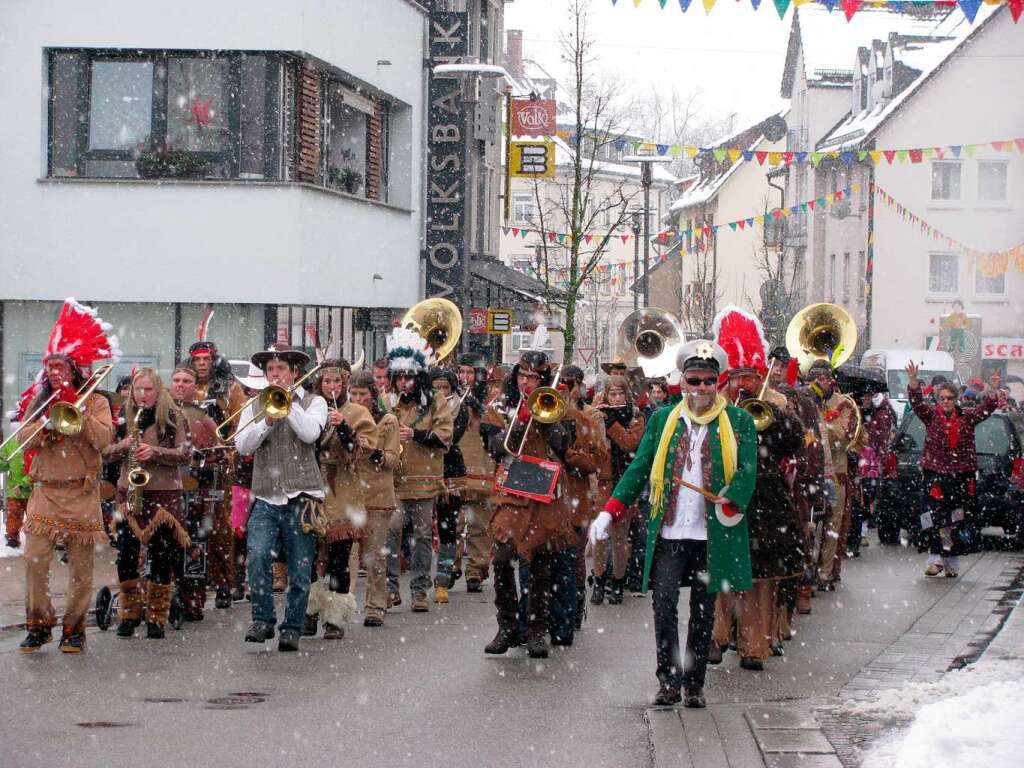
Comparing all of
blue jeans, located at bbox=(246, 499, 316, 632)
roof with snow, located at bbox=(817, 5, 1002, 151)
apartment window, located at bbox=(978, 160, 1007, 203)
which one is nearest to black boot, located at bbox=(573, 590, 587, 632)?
blue jeans, located at bbox=(246, 499, 316, 632)

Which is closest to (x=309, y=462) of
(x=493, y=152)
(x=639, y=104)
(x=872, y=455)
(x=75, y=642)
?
(x=75, y=642)

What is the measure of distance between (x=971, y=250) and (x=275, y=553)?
4209 centimetres

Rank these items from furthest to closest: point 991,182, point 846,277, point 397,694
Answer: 1. point 846,277
2. point 991,182
3. point 397,694

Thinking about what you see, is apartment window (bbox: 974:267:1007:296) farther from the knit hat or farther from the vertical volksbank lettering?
the knit hat

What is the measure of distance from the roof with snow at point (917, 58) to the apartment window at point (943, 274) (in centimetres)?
416

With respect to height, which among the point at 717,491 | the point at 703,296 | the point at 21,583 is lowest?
the point at 21,583

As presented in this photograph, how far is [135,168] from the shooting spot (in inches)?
894

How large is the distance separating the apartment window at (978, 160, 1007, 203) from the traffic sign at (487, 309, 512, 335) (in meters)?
27.2

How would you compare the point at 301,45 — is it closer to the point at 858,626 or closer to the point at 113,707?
the point at 858,626

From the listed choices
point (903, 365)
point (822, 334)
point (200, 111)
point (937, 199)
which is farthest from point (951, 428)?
point (937, 199)

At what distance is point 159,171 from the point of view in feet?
74.4

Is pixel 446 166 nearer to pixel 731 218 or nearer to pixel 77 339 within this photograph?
pixel 77 339

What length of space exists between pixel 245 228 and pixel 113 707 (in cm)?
1503

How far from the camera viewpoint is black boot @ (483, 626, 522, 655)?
10156mm
